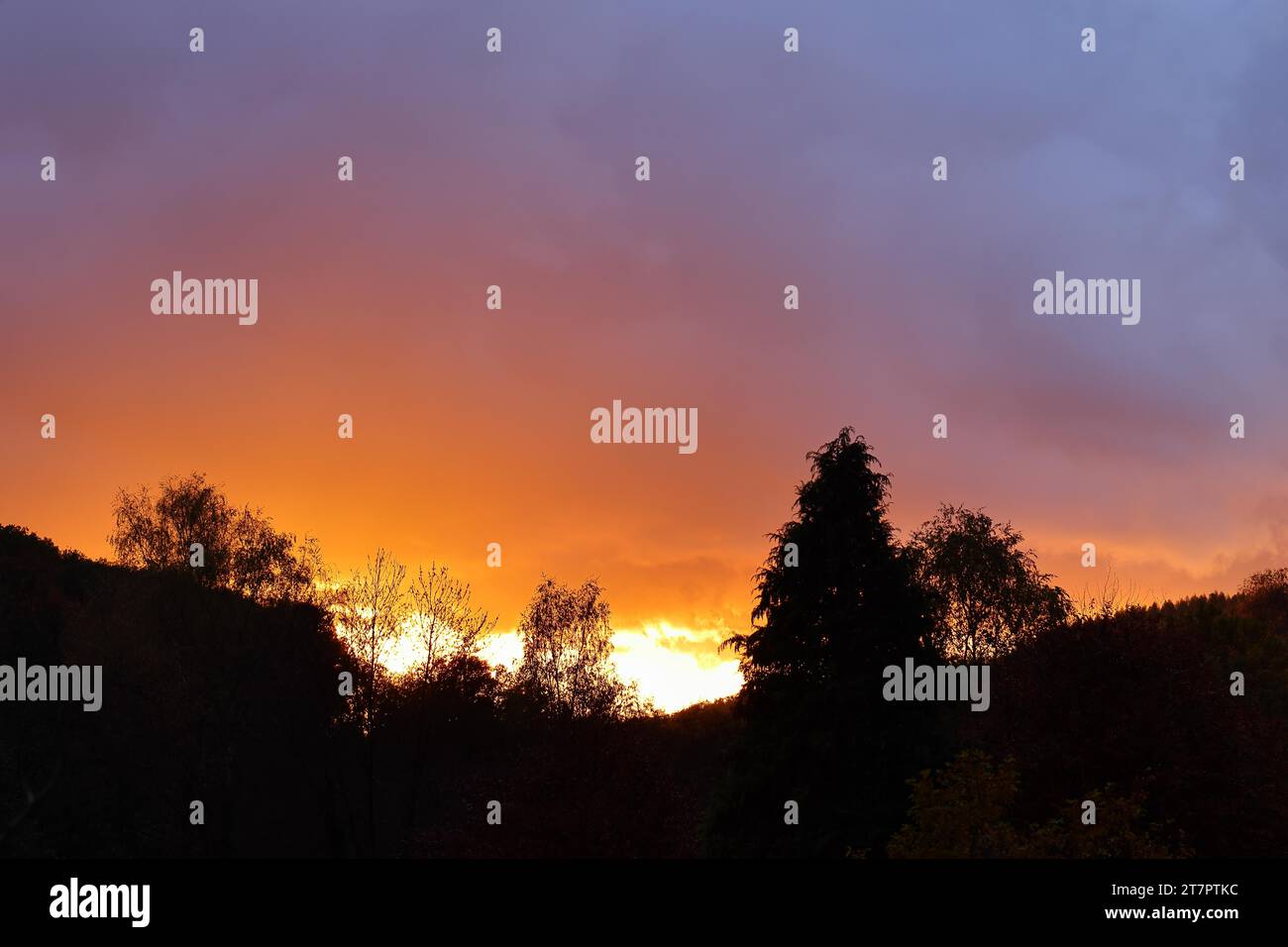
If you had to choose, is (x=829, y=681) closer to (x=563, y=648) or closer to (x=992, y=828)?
(x=992, y=828)

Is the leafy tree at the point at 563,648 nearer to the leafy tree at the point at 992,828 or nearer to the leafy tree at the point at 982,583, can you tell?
the leafy tree at the point at 982,583

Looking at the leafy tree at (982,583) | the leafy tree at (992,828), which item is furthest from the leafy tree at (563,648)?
the leafy tree at (992,828)

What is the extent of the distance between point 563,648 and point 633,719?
47.6ft

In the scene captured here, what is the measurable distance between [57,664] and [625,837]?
153 feet

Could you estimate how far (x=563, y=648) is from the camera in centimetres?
8256

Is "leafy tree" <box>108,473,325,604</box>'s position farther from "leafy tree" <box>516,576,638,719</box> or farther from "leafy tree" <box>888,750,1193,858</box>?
"leafy tree" <box>888,750,1193,858</box>

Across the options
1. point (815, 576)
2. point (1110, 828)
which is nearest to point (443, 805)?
point (815, 576)

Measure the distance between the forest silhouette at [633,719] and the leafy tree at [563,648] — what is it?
0.21 metres

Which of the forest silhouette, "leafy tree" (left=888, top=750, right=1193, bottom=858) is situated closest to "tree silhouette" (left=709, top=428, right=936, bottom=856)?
the forest silhouette

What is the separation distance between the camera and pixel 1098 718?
41781mm

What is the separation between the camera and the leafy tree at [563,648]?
266 ft

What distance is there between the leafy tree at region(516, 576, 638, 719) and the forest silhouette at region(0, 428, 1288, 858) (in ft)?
0.67

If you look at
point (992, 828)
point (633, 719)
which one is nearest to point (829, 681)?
point (992, 828)

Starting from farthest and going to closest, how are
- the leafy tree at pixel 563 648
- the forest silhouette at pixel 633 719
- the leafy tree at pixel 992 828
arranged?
the leafy tree at pixel 563 648
the forest silhouette at pixel 633 719
the leafy tree at pixel 992 828
